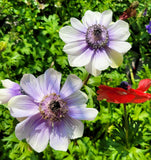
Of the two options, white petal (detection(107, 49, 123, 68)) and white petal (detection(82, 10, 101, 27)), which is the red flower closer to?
white petal (detection(107, 49, 123, 68))

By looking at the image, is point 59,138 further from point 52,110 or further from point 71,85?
point 71,85

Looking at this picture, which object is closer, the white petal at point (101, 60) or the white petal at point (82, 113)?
the white petal at point (82, 113)

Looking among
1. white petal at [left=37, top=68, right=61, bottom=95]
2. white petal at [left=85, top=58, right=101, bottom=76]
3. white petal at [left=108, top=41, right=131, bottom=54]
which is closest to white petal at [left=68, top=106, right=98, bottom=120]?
white petal at [left=37, top=68, right=61, bottom=95]

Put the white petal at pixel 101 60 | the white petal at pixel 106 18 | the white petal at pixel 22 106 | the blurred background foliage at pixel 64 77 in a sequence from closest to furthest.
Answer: the white petal at pixel 22 106 → the white petal at pixel 101 60 → the white petal at pixel 106 18 → the blurred background foliage at pixel 64 77

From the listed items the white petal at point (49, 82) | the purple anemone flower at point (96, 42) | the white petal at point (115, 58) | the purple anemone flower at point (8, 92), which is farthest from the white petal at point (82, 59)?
the purple anemone flower at point (8, 92)

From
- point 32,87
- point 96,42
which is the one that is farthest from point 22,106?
point 96,42

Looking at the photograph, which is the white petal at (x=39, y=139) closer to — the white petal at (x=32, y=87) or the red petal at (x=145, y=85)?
the white petal at (x=32, y=87)

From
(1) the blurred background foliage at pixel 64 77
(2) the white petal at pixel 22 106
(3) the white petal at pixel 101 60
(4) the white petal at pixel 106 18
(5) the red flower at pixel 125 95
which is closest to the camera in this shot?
(2) the white petal at pixel 22 106

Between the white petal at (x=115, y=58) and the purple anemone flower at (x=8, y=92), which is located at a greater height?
the white petal at (x=115, y=58)

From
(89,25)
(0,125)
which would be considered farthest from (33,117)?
(0,125)
